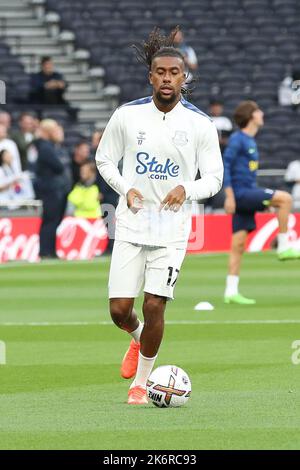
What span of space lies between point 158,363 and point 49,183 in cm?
1438

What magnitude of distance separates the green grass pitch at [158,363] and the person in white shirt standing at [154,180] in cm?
70

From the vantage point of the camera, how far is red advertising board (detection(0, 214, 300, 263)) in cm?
2623

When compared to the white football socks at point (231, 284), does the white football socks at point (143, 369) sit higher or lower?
higher

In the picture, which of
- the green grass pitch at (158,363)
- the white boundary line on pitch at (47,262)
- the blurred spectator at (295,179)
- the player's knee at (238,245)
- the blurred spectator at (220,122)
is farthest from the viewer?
the blurred spectator at (220,122)

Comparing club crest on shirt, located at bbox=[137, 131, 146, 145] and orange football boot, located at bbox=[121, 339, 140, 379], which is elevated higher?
club crest on shirt, located at bbox=[137, 131, 146, 145]

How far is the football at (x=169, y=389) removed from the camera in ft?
31.9

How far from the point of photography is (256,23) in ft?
124

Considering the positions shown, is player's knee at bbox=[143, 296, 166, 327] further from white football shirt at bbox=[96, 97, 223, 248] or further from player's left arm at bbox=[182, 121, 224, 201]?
player's left arm at bbox=[182, 121, 224, 201]

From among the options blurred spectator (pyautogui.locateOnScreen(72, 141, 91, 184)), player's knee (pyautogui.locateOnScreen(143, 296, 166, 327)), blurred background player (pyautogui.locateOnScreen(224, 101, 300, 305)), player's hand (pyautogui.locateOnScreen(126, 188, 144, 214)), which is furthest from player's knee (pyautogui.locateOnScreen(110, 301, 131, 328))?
blurred spectator (pyautogui.locateOnScreen(72, 141, 91, 184))

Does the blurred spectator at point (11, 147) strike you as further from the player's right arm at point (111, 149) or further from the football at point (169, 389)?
the football at point (169, 389)

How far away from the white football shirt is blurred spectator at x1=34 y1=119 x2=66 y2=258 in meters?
15.6

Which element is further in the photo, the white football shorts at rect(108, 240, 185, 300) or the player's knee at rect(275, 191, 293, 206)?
the player's knee at rect(275, 191, 293, 206)

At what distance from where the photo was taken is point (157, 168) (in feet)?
32.6

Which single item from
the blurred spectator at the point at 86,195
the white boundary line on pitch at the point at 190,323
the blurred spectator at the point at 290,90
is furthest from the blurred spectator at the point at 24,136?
the white boundary line on pitch at the point at 190,323
